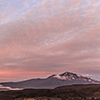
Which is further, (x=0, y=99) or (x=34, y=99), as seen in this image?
(x=0, y=99)

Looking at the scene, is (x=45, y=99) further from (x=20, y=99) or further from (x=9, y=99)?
(x=9, y=99)

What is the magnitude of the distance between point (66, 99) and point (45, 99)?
13.9 meters

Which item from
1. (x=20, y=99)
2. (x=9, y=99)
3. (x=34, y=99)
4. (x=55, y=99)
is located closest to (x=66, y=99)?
(x=55, y=99)

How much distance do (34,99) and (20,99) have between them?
9469 mm

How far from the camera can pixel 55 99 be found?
118 meters

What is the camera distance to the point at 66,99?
11712cm

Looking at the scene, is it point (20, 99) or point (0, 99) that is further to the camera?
point (0, 99)

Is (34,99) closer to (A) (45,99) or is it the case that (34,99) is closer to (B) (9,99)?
(A) (45,99)

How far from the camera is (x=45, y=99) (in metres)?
118

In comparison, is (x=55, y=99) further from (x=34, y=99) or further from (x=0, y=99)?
(x=0, y=99)

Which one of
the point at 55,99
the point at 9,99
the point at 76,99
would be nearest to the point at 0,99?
the point at 9,99

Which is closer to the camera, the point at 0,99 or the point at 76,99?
the point at 76,99

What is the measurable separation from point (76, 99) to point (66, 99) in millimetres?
7438

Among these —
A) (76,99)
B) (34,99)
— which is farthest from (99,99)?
(34,99)
